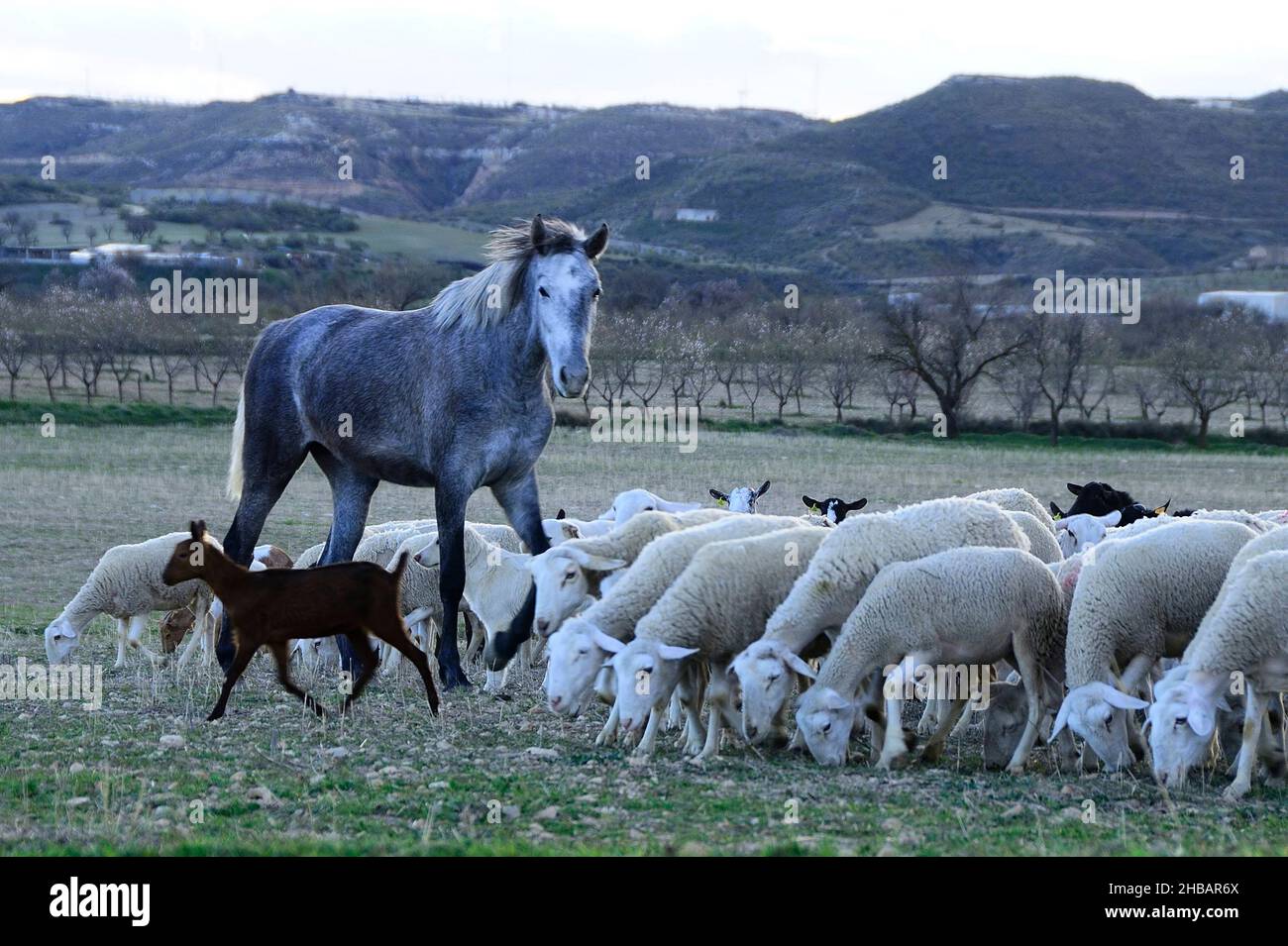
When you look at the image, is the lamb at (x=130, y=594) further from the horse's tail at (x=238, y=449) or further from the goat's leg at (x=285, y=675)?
the goat's leg at (x=285, y=675)

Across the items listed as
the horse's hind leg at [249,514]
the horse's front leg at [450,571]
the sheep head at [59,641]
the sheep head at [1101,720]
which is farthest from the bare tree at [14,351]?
the sheep head at [1101,720]

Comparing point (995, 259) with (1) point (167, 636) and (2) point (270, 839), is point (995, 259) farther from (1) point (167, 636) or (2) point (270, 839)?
(2) point (270, 839)

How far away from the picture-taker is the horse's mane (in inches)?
416

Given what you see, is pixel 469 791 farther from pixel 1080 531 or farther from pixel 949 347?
pixel 949 347

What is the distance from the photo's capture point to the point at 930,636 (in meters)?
8.86

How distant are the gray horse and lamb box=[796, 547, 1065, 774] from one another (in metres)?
2.46

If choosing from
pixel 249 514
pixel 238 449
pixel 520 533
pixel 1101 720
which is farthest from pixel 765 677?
pixel 238 449

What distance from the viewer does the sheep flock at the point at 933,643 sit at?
8.35 meters

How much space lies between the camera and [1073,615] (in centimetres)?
898

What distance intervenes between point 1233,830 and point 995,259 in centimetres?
9380

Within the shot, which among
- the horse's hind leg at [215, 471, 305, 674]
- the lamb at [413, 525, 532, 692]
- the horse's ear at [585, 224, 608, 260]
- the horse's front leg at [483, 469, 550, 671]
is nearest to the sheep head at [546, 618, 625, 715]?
the horse's front leg at [483, 469, 550, 671]

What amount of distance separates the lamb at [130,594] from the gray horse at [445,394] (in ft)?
7.02

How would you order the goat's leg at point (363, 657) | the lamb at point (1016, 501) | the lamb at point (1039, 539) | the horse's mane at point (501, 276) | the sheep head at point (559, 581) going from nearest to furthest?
the goat's leg at point (363, 657)
the sheep head at point (559, 581)
the horse's mane at point (501, 276)
the lamb at point (1039, 539)
the lamb at point (1016, 501)
